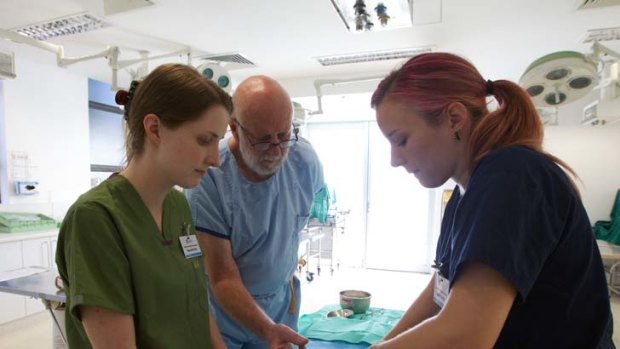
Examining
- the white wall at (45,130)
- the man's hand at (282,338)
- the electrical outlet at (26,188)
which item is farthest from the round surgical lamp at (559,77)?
the electrical outlet at (26,188)

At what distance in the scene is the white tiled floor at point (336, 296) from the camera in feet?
10.2

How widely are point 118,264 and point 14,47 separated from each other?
12.3ft

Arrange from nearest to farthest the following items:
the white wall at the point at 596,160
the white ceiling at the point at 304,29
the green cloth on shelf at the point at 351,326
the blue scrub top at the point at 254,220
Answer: the blue scrub top at the point at 254,220 < the green cloth on shelf at the point at 351,326 < the white ceiling at the point at 304,29 < the white wall at the point at 596,160

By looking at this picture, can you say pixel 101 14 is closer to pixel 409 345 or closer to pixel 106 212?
pixel 106 212

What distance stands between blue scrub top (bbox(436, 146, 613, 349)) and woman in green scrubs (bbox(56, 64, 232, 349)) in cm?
58

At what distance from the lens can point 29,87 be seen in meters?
3.66

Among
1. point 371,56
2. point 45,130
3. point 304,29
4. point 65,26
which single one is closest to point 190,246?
point 304,29

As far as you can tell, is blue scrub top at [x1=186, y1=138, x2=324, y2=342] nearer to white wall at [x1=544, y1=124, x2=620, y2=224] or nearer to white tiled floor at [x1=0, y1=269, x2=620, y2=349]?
white tiled floor at [x1=0, y1=269, x2=620, y2=349]

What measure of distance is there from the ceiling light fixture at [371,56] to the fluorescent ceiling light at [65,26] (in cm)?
196

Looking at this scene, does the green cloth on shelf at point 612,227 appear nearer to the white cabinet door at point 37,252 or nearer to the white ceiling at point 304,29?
the white ceiling at point 304,29

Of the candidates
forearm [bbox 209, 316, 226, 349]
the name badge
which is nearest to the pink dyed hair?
the name badge

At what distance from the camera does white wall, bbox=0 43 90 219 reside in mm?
3541

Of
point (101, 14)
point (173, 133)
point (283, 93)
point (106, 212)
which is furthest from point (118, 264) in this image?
point (101, 14)

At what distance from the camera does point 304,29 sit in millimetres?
3029
